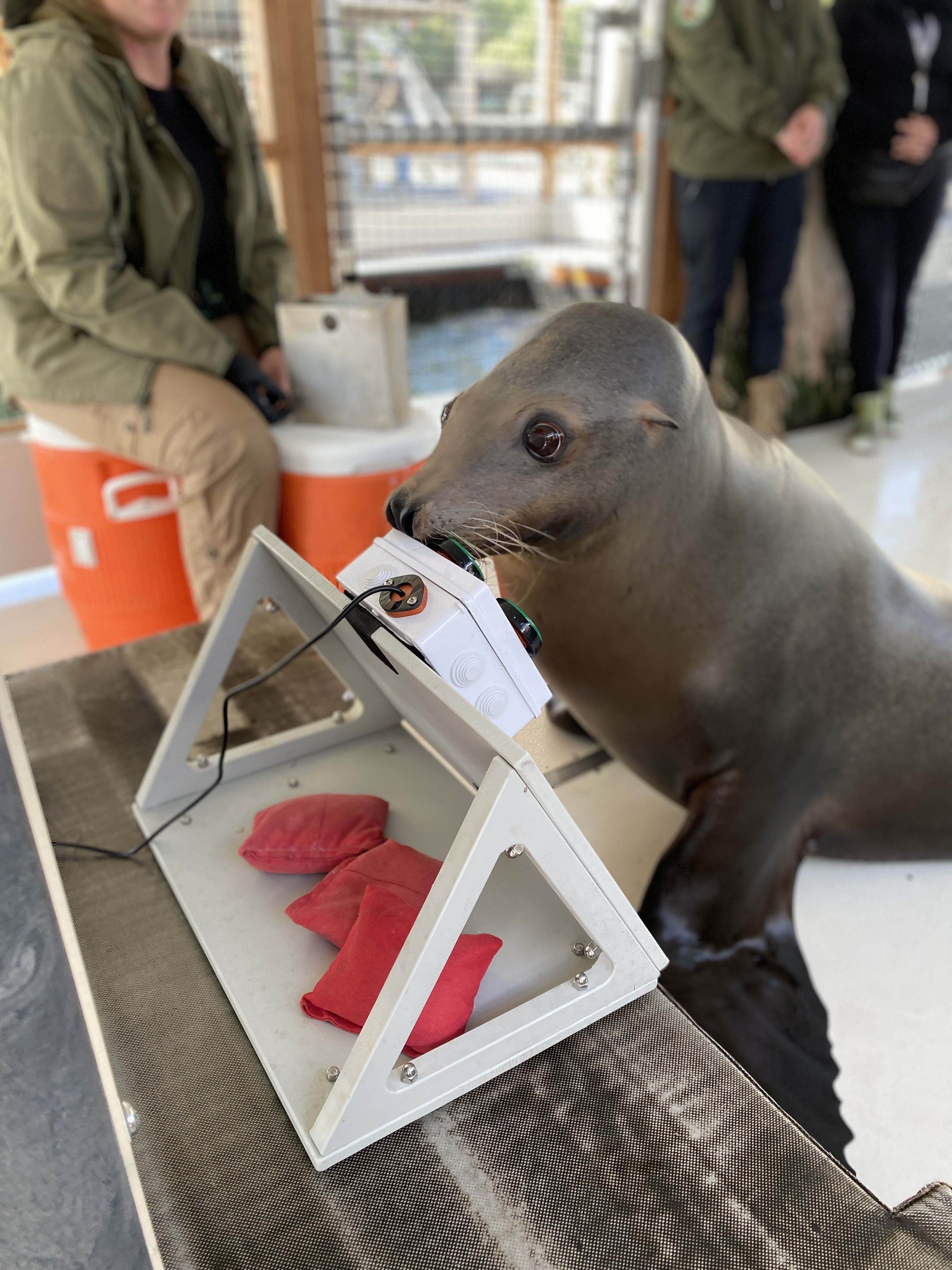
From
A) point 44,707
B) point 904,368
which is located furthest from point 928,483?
point 44,707

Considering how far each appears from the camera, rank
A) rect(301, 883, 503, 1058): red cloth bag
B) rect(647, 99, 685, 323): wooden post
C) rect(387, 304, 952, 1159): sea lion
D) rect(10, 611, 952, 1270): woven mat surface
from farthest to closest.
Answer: rect(647, 99, 685, 323): wooden post
rect(387, 304, 952, 1159): sea lion
rect(301, 883, 503, 1058): red cloth bag
rect(10, 611, 952, 1270): woven mat surface

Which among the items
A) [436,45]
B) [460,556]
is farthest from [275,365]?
[460,556]

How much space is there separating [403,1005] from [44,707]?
124 cm

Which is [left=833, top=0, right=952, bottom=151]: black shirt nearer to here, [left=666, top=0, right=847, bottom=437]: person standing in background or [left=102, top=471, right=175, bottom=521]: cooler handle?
[left=666, top=0, right=847, bottom=437]: person standing in background

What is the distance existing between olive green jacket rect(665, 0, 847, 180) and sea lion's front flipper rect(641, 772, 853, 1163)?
10.5ft

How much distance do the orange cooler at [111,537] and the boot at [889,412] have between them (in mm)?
3641

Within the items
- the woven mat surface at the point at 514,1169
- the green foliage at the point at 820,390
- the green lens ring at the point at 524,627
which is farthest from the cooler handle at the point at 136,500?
the green foliage at the point at 820,390

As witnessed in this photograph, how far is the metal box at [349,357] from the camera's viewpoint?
8.06 feet

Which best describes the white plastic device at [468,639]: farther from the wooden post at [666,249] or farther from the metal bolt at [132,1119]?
the wooden post at [666,249]

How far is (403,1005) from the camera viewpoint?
91cm

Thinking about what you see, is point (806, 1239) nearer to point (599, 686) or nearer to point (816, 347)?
point (599, 686)

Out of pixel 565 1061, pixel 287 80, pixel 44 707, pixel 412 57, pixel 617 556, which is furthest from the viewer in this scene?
pixel 412 57

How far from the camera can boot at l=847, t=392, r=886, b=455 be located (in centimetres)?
466

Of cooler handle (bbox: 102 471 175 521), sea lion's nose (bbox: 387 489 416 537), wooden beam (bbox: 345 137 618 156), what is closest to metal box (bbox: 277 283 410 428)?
cooler handle (bbox: 102 471 175 521)
